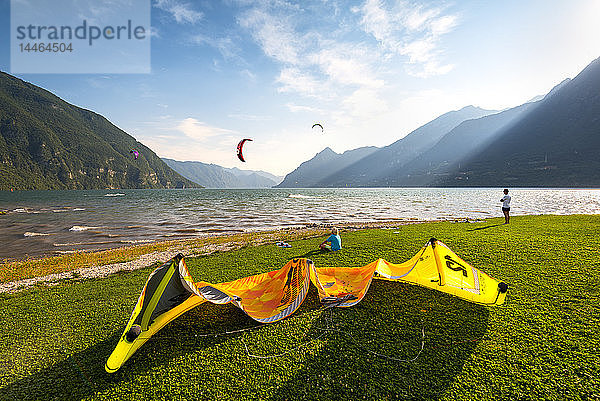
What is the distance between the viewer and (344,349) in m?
5.44

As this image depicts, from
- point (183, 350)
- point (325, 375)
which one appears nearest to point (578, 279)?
point (325, 375)

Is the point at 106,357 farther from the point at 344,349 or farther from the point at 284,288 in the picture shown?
the point at 344,349

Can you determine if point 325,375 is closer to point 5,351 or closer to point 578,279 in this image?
point 5,351

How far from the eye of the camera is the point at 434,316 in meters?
6.46

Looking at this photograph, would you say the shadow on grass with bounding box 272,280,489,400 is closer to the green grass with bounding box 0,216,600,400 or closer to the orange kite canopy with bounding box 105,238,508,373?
the green grass with bounding box 0,216,600,400

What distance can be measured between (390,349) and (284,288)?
10.6 feet

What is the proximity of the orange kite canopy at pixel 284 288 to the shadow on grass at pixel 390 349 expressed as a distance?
0.53 metres

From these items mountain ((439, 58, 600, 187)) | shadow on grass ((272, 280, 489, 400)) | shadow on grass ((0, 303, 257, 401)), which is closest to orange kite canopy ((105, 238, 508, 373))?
shadow on grass ((0, 303, 257, 401))

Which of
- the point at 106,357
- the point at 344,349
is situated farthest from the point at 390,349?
the point at 106,357

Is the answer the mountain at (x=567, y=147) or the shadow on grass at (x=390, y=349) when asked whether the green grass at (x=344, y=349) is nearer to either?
the shadow on grass at (x=390, y=349)

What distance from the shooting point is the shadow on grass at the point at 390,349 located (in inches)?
173

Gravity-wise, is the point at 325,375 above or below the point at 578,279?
below

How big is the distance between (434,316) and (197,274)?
9264mm

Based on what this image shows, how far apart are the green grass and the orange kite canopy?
1.24 ft
